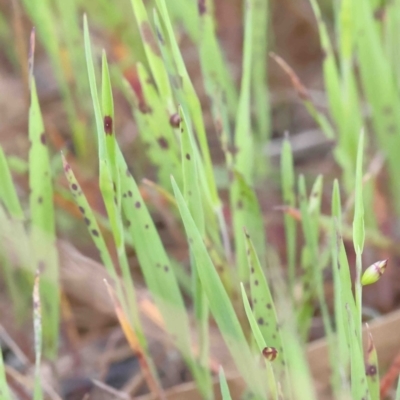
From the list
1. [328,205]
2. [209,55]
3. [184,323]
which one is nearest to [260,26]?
[209,55]

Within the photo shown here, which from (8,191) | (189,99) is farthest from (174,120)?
(8,191)

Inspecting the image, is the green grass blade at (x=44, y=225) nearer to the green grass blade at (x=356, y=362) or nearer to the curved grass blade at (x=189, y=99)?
the curved grass blade at (x=189, y=99)

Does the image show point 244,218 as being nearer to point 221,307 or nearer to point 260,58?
point 221,307

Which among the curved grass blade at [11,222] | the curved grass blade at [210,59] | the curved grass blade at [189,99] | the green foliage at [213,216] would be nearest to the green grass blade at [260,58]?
the green foliage at [213,216]

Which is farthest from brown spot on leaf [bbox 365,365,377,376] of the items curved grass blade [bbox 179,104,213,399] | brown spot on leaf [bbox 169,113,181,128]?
brown spot on leaf [bbox 169,113,181,128]

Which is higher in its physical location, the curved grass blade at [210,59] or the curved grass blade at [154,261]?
the curved grass blade at [210,59]

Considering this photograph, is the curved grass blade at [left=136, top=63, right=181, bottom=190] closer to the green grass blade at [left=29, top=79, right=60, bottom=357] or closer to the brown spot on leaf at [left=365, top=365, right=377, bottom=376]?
the green grass blade at [left=29, top=79, right=60, bottom=357]
